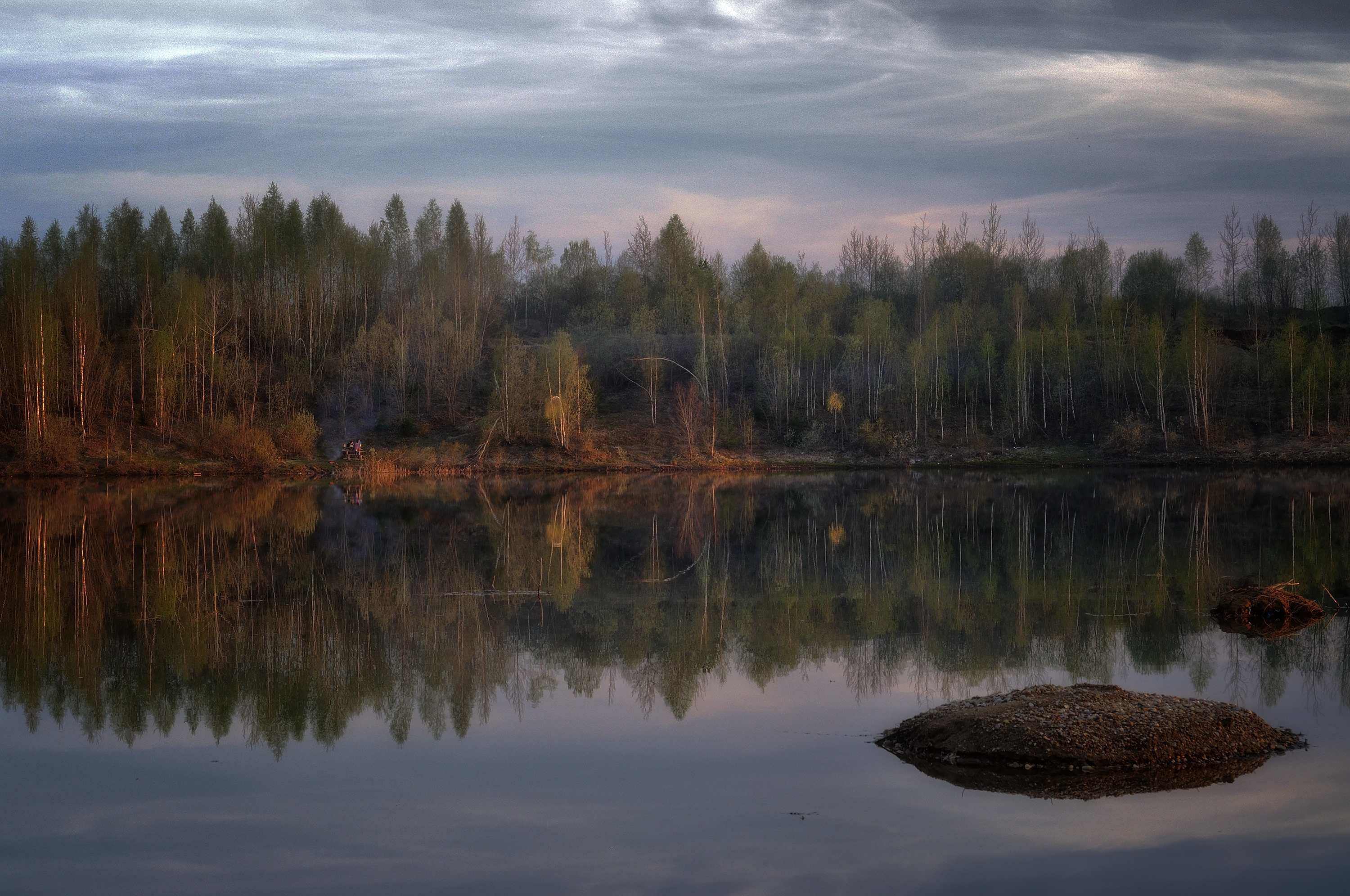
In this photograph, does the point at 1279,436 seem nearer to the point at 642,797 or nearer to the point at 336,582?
the point at 336,582

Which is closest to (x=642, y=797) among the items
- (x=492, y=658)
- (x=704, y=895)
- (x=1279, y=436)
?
(x=704, y=895)

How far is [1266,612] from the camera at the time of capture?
16719 mm

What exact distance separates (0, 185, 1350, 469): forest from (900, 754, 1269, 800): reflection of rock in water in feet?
171

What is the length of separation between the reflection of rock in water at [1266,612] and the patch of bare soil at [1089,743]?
6.23 metres

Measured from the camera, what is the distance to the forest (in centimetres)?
6075

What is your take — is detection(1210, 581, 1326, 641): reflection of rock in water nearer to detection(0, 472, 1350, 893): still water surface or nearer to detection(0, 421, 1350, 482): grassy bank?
detection(0, 472, 1350, 893): still water surface

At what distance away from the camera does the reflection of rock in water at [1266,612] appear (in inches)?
637

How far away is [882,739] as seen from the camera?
34.7ft

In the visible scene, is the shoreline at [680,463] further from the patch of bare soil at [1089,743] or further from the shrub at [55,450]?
the patch of bare soil at [1089,743]

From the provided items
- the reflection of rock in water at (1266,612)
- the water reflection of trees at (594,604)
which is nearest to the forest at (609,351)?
the water reflection of trees at (594,604)

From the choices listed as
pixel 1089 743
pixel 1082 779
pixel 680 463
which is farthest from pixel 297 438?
pixel 1082 779

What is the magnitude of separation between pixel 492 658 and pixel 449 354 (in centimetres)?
5812

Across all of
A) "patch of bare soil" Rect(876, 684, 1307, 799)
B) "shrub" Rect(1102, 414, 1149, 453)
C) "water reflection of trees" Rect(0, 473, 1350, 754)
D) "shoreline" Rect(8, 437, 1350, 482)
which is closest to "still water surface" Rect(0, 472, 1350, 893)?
"water reflection of trees" Rect(0, 473, 1350, 754)

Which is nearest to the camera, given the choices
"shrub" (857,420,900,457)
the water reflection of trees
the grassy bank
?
the water reflection of trees
